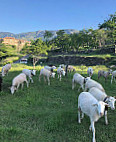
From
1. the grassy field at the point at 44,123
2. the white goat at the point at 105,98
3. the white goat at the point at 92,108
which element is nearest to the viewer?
the white goat at the point at 92,108

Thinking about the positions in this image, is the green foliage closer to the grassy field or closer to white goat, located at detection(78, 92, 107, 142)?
the grassy field

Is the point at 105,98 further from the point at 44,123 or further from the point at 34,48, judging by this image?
the point at 34,48

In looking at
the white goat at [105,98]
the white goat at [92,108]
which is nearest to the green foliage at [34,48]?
the white goat at [105,98]

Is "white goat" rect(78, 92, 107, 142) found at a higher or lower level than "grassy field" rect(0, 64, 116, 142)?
higher

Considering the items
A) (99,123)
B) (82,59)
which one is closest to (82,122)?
(99,123)

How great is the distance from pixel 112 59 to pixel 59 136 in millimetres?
27822

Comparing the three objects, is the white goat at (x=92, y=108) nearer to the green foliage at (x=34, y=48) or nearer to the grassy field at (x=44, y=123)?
the grassy field at (x=44, y=123)

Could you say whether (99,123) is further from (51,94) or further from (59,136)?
(51,94)

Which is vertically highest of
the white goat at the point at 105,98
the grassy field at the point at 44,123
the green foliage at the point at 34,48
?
the green foliage at the point at 34,48

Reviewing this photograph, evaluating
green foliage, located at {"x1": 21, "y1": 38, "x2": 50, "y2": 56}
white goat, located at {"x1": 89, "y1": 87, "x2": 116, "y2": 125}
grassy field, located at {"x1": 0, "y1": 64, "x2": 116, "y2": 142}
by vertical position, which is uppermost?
green foliage, located at {"x1": 21, "y1": 38, "x2": 50, "y2": 56}

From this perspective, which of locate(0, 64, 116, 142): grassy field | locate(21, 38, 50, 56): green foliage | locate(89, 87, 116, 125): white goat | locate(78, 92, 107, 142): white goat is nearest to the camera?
locate(78, 92, 107, 142): white goat

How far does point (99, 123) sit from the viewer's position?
5418 millimetres

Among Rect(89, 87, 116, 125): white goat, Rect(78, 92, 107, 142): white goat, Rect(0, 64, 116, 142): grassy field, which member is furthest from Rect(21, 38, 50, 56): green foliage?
Rect(78, 92, 107, 142): white goat

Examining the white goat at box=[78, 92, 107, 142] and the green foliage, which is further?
the green foliage
